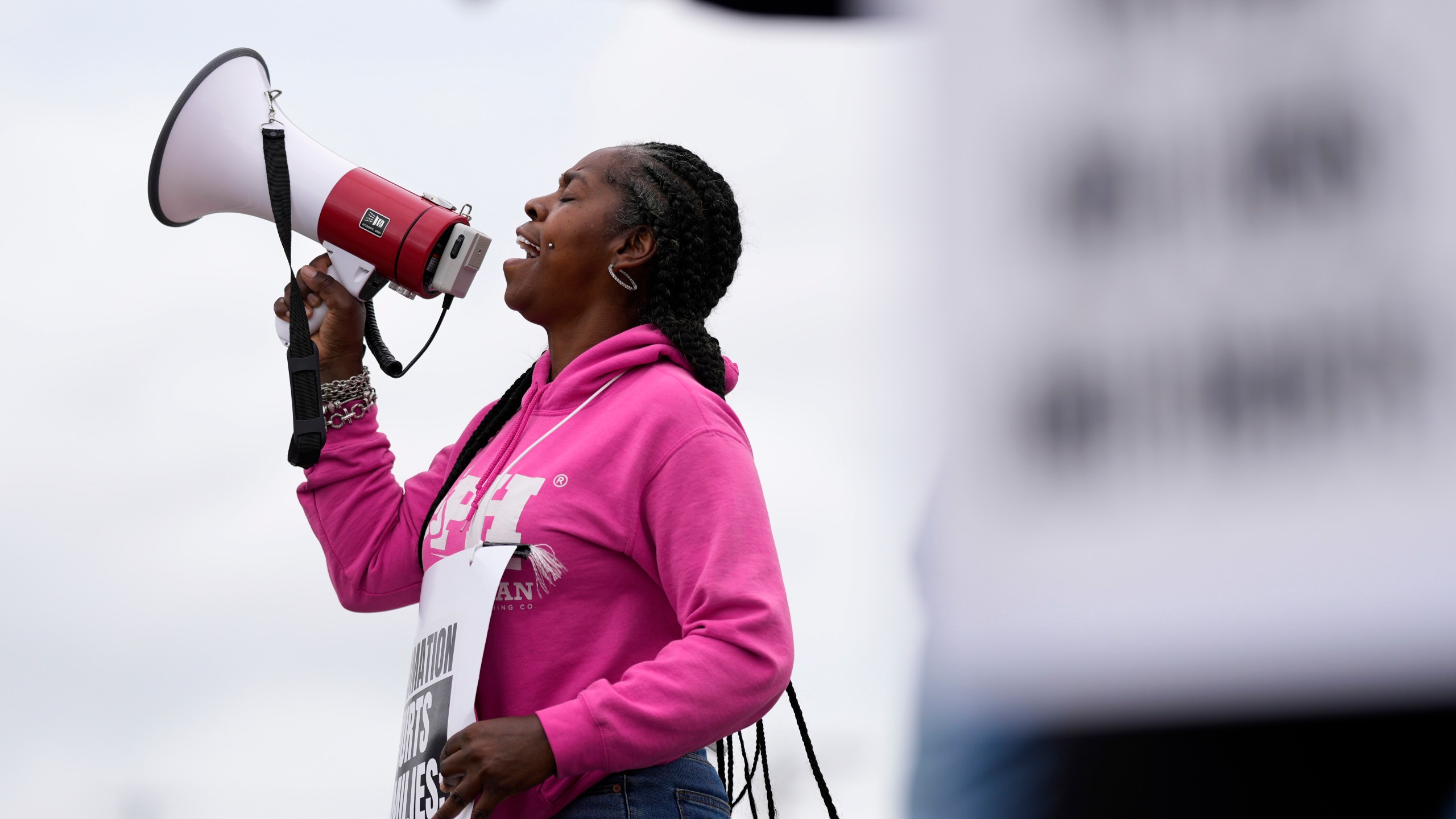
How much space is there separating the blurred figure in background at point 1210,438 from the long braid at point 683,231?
0.78 metres

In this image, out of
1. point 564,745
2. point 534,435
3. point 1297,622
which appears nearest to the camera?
point 564,745

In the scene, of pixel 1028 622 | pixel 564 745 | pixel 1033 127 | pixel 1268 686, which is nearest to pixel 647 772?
Answer: pixel 564 745

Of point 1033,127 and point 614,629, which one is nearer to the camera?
point 614,629

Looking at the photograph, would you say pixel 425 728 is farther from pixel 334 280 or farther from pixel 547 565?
pixel 334 280

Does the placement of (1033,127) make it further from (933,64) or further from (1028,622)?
(1028,622)

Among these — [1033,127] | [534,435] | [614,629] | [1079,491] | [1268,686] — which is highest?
[1033,127]

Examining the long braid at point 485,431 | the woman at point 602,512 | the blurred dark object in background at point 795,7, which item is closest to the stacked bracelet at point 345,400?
the woman at point 602,512

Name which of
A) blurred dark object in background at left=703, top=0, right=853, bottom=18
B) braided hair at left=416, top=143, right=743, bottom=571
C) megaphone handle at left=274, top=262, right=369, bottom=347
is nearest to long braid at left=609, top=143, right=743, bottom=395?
braided hair at left=416, top=143, right=743, bottom=571

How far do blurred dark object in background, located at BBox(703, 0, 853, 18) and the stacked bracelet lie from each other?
3.73ft

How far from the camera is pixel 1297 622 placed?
1771 mm

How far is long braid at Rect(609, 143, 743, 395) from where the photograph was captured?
1.23 m

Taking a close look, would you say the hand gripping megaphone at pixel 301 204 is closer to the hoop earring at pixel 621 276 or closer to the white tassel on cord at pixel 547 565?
the hoop earring at pixel 621 276

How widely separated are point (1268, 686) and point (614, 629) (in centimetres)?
122

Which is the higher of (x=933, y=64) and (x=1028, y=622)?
(x=933, y=64)
